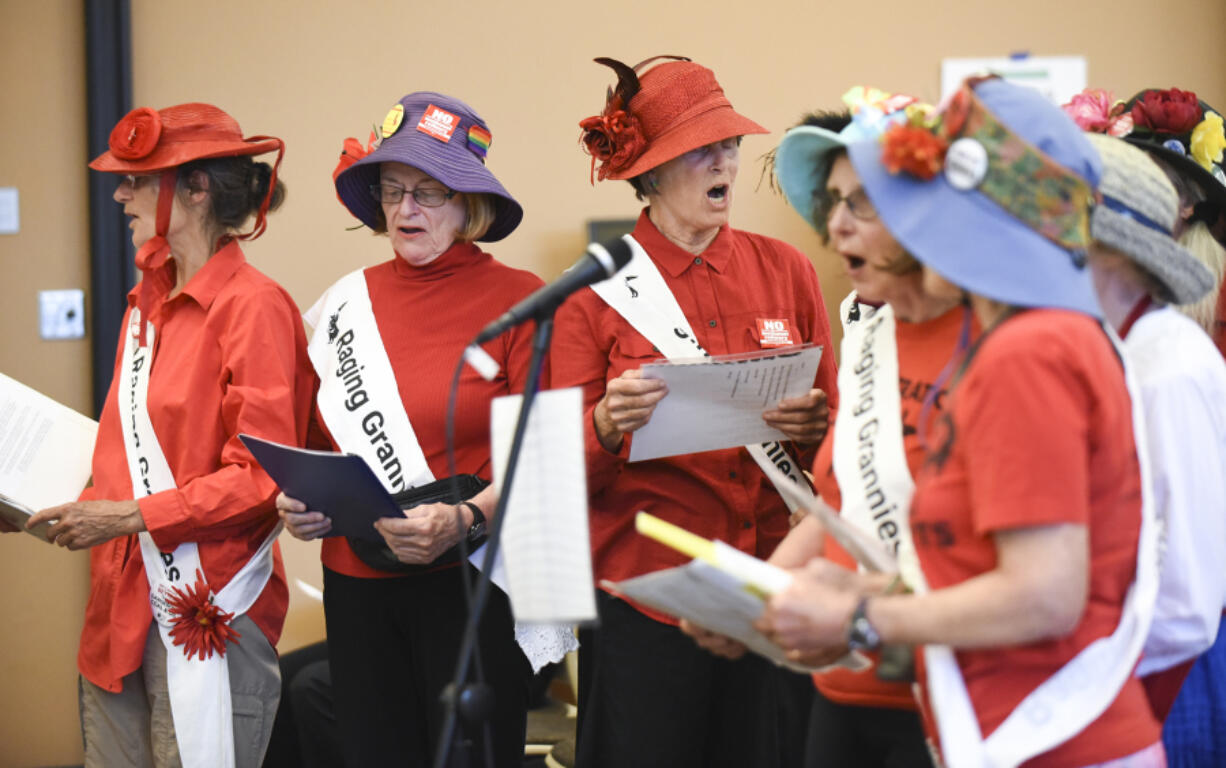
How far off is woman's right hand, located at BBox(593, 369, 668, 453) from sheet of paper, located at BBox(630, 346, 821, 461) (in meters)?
0.02

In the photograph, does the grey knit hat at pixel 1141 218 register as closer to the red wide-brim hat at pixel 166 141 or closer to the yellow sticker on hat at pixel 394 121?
the yellow sticker on hat at pixel 394 121

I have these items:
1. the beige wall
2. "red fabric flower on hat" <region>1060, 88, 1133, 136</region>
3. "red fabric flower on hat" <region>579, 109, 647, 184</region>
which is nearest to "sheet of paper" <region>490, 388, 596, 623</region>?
"red fabric flower on hat" <region>579, 109, 647, 184</region>

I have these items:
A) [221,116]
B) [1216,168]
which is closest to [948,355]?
[1216,168]

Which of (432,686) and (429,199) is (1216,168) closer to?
(429,199)

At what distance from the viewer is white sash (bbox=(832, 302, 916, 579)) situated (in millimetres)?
1229

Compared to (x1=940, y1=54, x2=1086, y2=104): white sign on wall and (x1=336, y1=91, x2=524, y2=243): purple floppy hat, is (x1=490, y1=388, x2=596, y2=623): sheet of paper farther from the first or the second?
(x1=940, y1=54, x2=1086, y2=104): white sign on wall

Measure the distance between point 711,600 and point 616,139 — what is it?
1.08m

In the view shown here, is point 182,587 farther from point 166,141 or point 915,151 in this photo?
point 915,151

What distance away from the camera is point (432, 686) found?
196 centimetres

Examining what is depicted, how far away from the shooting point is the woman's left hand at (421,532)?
185 centimetres

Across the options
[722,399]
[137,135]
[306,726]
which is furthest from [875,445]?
[306,726]

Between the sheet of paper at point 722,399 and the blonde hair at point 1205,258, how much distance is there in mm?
561

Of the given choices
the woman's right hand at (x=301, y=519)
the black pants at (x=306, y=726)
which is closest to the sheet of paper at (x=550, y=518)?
the woman's right hand at (x=301, y=519)

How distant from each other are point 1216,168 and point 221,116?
182cm
